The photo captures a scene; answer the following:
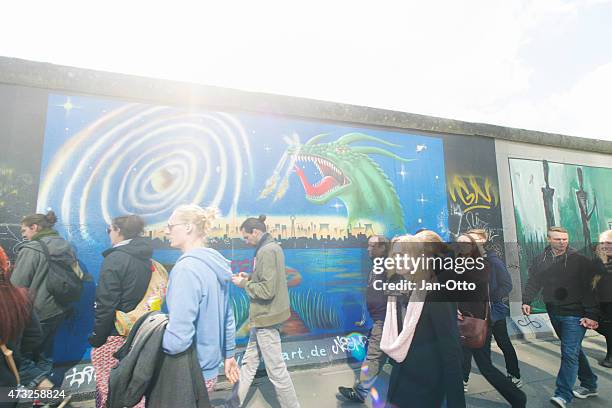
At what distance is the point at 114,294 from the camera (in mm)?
3244

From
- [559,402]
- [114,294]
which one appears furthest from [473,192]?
[114,294]

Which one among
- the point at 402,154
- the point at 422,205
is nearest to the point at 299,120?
the point at 402,154

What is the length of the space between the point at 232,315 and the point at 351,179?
3.34 m

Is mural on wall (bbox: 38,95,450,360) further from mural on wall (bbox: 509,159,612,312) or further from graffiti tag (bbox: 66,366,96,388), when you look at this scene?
mural on wall (bbox: 509,159,612,312)

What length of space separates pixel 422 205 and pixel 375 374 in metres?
3.31

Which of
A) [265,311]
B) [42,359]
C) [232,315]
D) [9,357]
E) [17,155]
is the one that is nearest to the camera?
[9,357]

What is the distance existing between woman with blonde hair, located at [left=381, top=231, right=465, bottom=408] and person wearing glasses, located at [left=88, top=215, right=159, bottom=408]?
8.20ft

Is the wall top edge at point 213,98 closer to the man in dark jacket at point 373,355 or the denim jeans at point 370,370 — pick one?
the man in dark jacket at point 373,355

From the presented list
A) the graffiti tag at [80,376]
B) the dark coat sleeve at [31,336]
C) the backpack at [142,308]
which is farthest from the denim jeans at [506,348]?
the graffiti tag at [80,376]

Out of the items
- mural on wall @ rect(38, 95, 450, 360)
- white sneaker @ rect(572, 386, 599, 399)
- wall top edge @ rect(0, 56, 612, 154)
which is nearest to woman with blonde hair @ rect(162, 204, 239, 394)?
mural on wall @ rect(38, 95, 450, 360)

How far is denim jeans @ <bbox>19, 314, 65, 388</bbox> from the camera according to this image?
361 centimetres

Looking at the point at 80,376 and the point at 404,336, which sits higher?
the point at 404,336

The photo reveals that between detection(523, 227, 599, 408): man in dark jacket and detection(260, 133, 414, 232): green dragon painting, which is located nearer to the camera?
detection(523, 227, 599, 408): man in dark jacket

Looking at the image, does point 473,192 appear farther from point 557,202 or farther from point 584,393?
point 584,393
